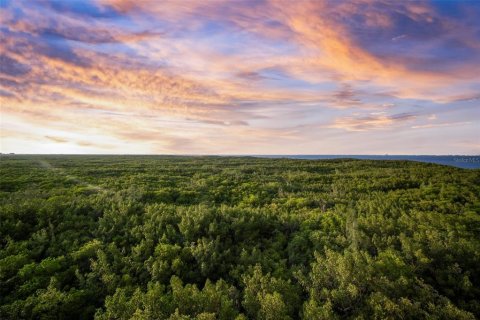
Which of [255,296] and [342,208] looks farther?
[342,208]

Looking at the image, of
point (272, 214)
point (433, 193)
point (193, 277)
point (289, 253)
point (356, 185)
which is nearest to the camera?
point (193, 277)

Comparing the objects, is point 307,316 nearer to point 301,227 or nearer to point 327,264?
point 327,264

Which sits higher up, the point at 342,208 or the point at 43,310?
the point at 342,208

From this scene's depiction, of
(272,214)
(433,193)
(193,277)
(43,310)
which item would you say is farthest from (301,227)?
(433,193)

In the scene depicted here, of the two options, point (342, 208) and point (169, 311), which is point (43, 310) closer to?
point (169, 311)

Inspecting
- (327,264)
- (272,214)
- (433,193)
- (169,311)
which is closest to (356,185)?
(433,193)

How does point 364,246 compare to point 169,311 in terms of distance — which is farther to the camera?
point 364,246

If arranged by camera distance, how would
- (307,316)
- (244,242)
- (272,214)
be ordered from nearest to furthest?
(307,316)
(244,242)
(272,214)

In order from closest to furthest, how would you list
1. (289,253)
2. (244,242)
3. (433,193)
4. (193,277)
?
(193,277), (289,253), (244,242), (433,193)

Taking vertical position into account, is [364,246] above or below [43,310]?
above
